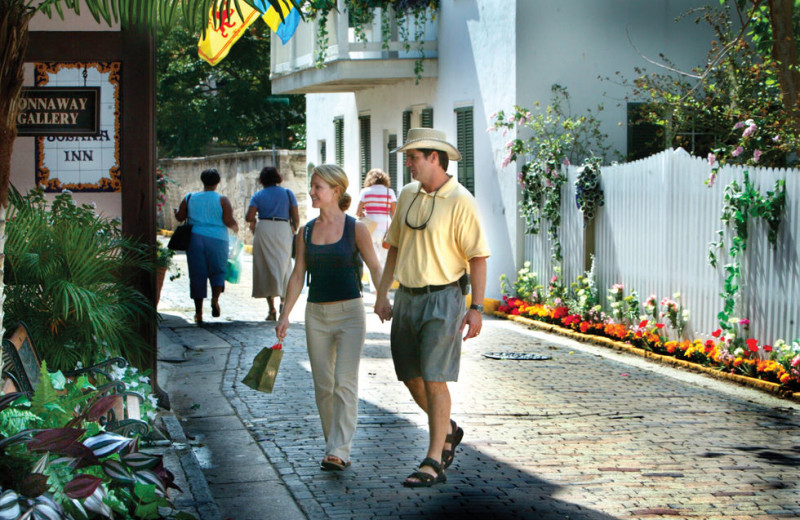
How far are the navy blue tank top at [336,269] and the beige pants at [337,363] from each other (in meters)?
0.06

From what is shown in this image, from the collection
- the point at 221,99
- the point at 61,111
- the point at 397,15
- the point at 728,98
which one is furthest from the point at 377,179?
the point at 221,99

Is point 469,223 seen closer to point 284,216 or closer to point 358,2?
point 284,216

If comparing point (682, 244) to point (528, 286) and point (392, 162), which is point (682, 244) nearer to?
point (528, 286)

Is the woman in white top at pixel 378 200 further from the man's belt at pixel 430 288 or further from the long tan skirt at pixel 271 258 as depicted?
the man's belt at pixel 430 288

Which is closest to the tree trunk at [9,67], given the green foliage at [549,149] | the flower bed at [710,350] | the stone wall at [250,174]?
the flower bed at [710,350]

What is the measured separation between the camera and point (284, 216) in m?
14.6

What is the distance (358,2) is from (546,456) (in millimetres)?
12736

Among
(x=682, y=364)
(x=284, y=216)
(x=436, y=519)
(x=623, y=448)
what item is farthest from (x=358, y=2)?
(x=436, y=519)

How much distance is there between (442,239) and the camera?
676 cm

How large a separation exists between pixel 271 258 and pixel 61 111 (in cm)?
616

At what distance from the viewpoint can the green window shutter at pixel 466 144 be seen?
1767cm

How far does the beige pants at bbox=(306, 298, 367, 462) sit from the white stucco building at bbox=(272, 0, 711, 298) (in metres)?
9.19

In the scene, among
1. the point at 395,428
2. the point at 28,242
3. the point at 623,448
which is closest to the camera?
the point at 28,242

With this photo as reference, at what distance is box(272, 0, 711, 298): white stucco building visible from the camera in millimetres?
15836
